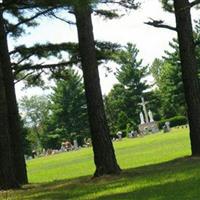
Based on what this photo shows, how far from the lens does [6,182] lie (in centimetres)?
1359

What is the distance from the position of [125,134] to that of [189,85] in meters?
57.4

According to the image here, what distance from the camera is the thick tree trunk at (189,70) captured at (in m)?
15.6

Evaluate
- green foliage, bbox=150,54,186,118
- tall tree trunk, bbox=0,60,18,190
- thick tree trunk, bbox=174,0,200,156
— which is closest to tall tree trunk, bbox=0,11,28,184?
tall tree trunk, bbox=0,60,18,190

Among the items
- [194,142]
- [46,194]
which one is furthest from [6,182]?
[194,142]

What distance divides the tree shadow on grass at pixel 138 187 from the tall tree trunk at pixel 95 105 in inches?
19.4

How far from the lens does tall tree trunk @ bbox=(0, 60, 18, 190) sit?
13336 millimetres

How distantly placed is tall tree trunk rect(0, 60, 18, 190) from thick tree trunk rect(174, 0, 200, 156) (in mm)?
4868

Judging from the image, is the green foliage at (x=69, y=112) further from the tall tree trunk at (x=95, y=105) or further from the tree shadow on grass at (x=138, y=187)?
the tree shadow on grass at (x=138, y=187)

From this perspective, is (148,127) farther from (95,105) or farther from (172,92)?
(95,105)

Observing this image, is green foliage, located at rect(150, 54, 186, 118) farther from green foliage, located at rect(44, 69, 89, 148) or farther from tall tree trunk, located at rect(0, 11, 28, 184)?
tall tree trunk, located at rect(0, 11, 28, 184)

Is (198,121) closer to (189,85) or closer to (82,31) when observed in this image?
(189,85)

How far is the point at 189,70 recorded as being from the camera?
51.2 feet

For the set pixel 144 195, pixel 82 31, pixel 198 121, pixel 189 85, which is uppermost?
pixel 82 31

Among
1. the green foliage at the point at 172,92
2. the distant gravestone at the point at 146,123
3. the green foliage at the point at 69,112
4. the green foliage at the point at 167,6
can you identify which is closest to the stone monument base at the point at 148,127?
the distant gravestone at the point at 146,123
